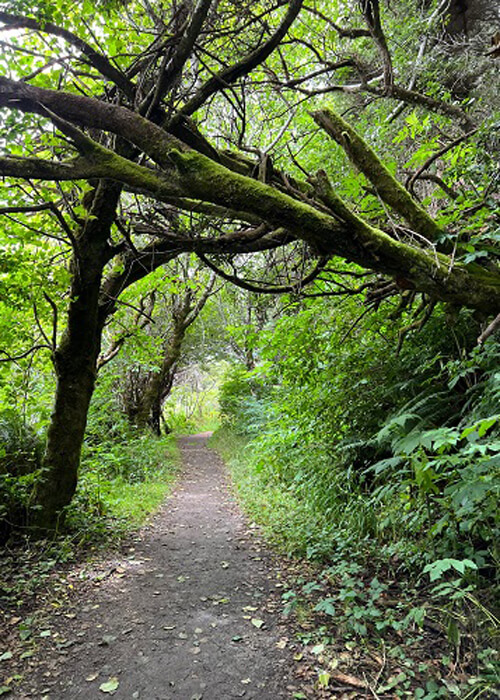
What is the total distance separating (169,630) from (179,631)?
0.30ft

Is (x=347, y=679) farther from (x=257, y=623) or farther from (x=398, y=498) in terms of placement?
(x=398, y=498)

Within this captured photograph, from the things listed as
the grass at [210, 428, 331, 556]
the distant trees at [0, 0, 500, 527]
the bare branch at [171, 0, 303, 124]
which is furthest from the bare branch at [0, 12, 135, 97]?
the grass at [210, 428, 331, 556]

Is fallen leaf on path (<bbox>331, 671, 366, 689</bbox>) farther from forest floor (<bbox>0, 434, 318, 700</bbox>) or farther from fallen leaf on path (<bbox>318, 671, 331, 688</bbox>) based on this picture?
forest floor (<bbox>0, 434, 318, 700</bbox>)

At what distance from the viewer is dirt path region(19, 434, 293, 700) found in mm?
2760

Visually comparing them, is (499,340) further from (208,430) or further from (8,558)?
(208,430)

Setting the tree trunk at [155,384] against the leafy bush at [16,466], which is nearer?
the leafy bush at [16,466]

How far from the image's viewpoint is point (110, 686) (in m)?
2.76

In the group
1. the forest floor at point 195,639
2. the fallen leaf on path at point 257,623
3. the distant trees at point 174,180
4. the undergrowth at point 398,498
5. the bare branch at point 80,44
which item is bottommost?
the fallen leaf on path at point 257,623

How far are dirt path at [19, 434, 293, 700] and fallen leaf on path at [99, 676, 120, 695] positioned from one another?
16 mm

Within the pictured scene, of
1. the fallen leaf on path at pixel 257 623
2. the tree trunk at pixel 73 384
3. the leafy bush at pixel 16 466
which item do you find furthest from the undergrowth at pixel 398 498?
the leafy bush at pixel 16 466

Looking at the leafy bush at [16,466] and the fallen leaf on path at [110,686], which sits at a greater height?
the leafy bush at [16,466]

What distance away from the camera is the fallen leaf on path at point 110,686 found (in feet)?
8.93

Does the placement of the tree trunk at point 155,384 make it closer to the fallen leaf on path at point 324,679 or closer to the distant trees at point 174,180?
the distant trees at point 174,180

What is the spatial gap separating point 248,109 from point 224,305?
969 cm
